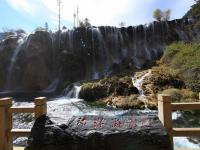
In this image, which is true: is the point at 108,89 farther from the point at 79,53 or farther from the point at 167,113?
the point at 167,113

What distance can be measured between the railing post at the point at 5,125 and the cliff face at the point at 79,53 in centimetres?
2220

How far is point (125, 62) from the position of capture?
31109mm

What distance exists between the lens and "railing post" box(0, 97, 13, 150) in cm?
617

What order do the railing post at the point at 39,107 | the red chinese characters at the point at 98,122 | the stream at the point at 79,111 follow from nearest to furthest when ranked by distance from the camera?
the red chinese characters at the point at 98,122 → the railing post at the point at 39,107 → the stream at the point at 79,111

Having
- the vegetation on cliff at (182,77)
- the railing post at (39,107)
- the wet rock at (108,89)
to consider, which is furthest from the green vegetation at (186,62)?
→ the railing post at (39,107)

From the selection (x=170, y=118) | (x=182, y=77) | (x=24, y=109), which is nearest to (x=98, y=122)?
(x=170, y=118)

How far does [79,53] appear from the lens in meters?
32.0

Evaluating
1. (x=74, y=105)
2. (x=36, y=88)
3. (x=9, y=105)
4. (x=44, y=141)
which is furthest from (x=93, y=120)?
(x=36, y=88)

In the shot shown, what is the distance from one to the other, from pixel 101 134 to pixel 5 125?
83.6 inches

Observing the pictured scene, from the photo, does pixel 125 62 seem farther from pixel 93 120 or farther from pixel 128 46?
pixel 93 120

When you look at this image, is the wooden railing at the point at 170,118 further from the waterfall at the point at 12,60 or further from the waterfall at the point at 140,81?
the waterfall at the point at 12,60

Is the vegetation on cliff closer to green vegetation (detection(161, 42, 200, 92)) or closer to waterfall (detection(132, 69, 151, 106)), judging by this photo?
green vegetation (detection(161, 42, 200, 92))

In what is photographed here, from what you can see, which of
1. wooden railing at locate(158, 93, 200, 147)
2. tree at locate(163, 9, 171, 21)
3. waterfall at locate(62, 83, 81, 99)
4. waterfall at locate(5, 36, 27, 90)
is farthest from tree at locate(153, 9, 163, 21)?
wooden railing at locate(158, 93, 200, 147)

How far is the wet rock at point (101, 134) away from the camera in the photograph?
5.48 meters
